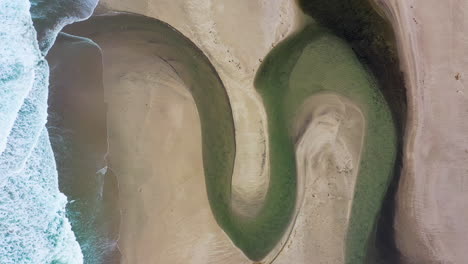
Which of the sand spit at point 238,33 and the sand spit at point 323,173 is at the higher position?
the sand spit at point 238,33

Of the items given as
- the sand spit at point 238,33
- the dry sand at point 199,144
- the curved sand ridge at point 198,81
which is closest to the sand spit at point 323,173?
the dry sand at point 199,144

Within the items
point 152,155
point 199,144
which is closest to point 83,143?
point 152,155

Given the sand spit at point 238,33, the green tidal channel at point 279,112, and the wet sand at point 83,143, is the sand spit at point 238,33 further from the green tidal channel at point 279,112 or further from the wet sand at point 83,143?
the wet sand at point 83,143

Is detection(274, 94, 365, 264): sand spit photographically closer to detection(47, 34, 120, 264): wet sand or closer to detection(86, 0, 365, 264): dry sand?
detection(86, 0, 365, 264): dry sand

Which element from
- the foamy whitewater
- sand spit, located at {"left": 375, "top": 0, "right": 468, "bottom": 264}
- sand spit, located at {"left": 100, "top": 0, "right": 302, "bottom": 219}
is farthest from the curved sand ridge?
sand spit, located at {"left": 375, "top": 0, "right": 468, "bottom": 264}

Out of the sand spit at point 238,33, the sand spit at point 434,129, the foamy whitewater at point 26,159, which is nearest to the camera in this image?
the foamy whitewater at point 26,159

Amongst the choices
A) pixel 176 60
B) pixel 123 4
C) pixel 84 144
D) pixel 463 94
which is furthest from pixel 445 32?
pixel 84 144

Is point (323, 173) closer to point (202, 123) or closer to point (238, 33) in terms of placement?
point (202, 123)
